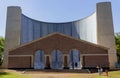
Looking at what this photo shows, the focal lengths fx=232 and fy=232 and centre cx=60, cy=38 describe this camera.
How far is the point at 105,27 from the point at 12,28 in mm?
21262

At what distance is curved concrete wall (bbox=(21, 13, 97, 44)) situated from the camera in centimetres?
5774

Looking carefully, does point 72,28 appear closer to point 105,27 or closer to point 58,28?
point 58,28

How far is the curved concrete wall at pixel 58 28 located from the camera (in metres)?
57.7

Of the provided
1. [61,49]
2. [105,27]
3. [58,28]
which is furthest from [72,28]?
[61,49]

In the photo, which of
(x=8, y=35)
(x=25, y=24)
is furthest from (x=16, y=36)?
(x=25, y=24)

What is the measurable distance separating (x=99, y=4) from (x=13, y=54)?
79.2ft

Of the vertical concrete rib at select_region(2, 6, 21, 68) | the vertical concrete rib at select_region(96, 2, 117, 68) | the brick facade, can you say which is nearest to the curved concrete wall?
the vertical concrete rib at select_region(2, 6, 21, 68)

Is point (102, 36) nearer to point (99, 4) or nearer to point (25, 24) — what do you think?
point (99, 4)

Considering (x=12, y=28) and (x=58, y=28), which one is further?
(x=58, y=28)

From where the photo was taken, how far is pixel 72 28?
204 ft

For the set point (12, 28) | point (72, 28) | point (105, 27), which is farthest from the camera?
point (72, 28)

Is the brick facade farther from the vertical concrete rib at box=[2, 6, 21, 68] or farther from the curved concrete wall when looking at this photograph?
the curved concrete wall

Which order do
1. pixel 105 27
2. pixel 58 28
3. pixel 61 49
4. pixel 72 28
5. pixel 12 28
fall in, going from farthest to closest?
pixel 58 28, pixel 72 28, pixel 12 28, pixel 105 27, pixel 61 49

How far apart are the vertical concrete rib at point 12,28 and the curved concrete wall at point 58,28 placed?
3252 mm
